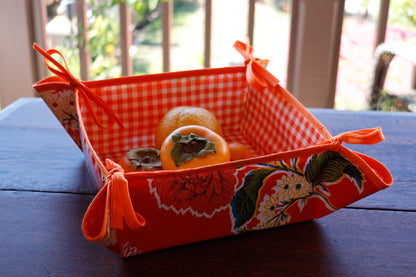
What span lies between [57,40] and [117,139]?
1397 mm

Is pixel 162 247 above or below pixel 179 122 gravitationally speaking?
below

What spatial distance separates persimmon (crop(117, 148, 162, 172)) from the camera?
583 millimetres

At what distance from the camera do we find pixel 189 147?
1.77ft

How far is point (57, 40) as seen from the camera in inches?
77.9

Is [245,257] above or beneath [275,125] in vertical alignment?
beneath

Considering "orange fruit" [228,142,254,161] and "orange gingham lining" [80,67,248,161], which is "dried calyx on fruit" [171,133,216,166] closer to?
"orange fruit" [228,142,254,161]

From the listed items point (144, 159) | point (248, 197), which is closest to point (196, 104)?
point (144, 159)

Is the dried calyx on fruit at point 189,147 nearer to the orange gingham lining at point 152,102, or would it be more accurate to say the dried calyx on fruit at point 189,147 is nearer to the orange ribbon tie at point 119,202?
the orange ribbon tie at point 119,202

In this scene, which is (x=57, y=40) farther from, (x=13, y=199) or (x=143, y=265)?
(x=143, y=265)

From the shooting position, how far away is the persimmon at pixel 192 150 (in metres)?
0.53

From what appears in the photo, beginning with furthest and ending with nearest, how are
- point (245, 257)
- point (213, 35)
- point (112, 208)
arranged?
1. point (213, 35)
2. point (245, 257)
3. point (112, 208)

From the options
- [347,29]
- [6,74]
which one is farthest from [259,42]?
[6,74]

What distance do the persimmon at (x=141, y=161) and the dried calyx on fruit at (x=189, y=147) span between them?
6cm

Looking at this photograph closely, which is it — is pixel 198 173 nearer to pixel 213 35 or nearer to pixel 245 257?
pixel 245 257
